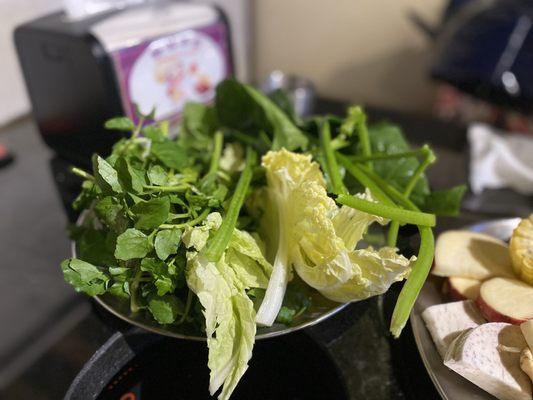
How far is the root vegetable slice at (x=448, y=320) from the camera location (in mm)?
509

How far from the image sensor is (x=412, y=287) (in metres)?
0.50

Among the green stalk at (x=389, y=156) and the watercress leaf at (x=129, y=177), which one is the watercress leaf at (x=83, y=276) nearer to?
the watercress leaf at (x=129, y=177)

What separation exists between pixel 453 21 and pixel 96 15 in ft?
3.20

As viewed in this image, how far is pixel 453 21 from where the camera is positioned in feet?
4.07

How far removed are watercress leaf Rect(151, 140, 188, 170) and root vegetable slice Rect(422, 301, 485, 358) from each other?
39 centimetres

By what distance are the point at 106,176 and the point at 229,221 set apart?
16 centimetres

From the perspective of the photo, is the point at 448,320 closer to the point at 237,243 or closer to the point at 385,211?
the point at 385,211

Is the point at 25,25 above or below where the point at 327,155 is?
above

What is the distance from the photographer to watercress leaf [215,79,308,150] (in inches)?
27.7

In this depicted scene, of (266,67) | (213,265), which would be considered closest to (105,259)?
(213,265)

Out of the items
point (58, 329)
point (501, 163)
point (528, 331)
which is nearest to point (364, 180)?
point (528, 331)

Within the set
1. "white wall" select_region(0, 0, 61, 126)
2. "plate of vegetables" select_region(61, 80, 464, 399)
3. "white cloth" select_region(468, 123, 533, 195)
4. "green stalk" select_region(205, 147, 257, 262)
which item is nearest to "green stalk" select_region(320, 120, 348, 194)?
"plate of vegetables" select_region(61, 80, 464, 399)

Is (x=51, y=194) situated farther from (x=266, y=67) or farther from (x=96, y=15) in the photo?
(x=266, y=67)

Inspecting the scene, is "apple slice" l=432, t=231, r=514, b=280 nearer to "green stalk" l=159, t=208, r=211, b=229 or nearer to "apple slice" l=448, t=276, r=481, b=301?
"apple slice" l=448, t=276, r=481, b=301
